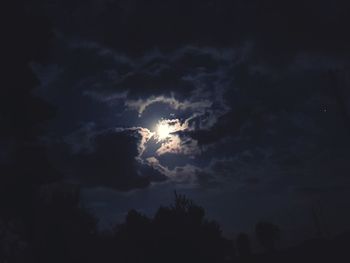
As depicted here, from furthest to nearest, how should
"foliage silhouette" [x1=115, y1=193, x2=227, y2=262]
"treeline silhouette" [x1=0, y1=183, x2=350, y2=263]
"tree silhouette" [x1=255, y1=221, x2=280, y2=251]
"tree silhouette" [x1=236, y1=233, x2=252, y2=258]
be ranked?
"tree silhouette" [x1=255, y1=221, x2=280, y2=251]
"tree silhouette" [x1=236, y1=233, x2=252, y2=258]
"foliage silhouette" [x1=115, y1=193, x2=227, y2=262]
"treeline silhouette" [x1=0, y1=183, x2=350, y2=263]

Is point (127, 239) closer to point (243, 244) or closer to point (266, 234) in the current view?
point (243, 244)

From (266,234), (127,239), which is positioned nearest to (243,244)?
(266,234)

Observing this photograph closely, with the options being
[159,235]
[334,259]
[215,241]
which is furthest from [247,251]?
[334,259]

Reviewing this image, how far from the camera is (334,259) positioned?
30.2 m

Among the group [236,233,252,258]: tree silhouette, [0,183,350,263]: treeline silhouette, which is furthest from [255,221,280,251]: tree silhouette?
[0,183,350,263]: treeline silhouette

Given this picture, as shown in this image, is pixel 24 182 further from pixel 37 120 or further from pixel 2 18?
pixel 2 18

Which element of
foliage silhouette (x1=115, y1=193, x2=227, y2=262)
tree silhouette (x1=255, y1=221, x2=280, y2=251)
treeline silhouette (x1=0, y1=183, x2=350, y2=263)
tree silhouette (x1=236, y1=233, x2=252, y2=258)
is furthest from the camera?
tree silhouette (x1=255, y1=221, x2=280, y2=251)

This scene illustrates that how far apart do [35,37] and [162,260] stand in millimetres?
23968

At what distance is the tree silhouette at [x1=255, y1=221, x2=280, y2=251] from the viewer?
274 ft

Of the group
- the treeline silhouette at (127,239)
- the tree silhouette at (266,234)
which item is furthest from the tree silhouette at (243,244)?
the treeline silhouette at (127,239)

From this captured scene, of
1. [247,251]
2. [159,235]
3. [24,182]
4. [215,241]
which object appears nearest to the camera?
[24,182]

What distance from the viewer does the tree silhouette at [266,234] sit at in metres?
83.6

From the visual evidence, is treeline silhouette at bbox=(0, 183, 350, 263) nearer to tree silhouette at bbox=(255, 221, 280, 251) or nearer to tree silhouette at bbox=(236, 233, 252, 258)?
tree silhouette at bbox=(236, 233, 252, 258)

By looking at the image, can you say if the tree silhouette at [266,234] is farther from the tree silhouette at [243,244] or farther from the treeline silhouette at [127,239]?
the treeline silhouette at [127,239]
